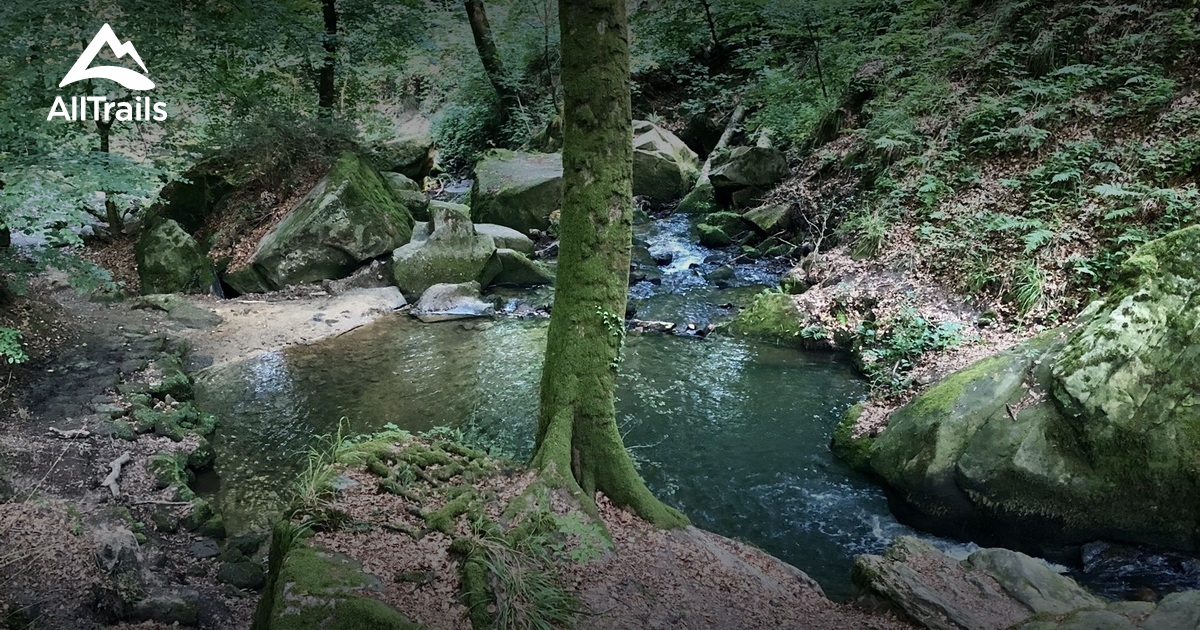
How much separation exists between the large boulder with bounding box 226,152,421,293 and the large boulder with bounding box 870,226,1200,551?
10293mm

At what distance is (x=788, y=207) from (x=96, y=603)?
41.2ft

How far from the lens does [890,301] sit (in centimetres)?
972

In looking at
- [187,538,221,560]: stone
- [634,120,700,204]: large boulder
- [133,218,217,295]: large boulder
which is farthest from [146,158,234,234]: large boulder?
[187,538,221,560]: stone

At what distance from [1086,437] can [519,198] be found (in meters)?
12.1

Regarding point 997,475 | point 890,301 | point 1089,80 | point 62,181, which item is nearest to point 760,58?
point 1089,80

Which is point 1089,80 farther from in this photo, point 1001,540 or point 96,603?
point 96,603

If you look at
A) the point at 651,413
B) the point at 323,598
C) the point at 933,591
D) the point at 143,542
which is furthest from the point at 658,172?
the point at 323,598

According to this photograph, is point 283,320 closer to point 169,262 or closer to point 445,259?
point 169,262

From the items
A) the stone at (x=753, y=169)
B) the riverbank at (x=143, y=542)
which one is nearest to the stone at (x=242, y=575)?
the riverbank at (x=143, y=542)

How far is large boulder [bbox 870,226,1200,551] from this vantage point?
18.5 feet

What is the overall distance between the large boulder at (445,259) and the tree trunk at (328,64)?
447 centimetres

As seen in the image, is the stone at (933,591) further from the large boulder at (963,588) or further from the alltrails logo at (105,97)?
the alltrails logo at (105,97)

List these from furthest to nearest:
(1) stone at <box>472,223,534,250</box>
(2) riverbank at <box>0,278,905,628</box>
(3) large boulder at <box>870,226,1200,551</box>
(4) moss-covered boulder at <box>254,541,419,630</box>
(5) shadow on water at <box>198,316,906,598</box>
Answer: (1) stone at <box>472,223,534,250</box>, (5) shadow on water at <box>198,316,906,598</box>, (3) large boulder at <box>870,226,1200,551</box>, (2) riverbank at <box>0,278,905,628</box>, (4) moss-covered boulder at <box>254,541,419,630</box>

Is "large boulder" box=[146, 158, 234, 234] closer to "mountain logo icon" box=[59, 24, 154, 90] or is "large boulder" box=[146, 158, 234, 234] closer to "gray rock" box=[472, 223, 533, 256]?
"mountain logo icon" box=[59, 24, 154, 90]
